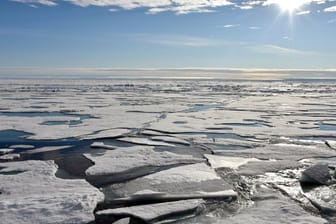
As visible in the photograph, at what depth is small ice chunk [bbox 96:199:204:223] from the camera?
13.3 feet

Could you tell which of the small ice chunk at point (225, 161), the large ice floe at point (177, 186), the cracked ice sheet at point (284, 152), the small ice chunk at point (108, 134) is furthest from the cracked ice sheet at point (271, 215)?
the small ice chunk at point (108, 134)

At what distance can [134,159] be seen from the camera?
6.60m

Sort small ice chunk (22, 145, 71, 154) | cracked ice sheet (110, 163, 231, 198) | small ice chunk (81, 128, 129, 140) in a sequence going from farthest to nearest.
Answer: small ice chunk (81, 128, 129, 140) < small ice chunk (22, 145, 71, 154) < cracked ice sheet (110, 163, 231, 198)

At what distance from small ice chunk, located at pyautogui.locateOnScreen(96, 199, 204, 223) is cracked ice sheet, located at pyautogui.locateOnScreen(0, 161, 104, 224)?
0.25 meters

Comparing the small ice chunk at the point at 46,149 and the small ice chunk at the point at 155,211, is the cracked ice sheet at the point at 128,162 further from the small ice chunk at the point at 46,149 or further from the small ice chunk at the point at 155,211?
the small ice chunk at the point at 155,211

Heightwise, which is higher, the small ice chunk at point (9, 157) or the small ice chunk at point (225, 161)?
the small ice chunk at point (225, 161)

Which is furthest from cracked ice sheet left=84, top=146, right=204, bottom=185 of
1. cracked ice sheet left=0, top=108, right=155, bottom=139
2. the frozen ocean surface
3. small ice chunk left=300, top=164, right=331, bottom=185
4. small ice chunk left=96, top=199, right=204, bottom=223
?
cracked ice sheet left=0, top=108, right=155, bottom=139

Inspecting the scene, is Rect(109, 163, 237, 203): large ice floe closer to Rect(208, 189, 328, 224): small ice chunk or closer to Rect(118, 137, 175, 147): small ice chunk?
Rect(208, 189, 328, 224): small ice chunk

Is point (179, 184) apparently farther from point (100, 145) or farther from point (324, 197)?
point (100, 145)

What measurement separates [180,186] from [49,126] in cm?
644

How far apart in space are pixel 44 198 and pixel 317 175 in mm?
3612

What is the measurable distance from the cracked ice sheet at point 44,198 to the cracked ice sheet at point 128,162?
504 mm

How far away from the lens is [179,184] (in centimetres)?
521

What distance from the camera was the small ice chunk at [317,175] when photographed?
528 centimetres
